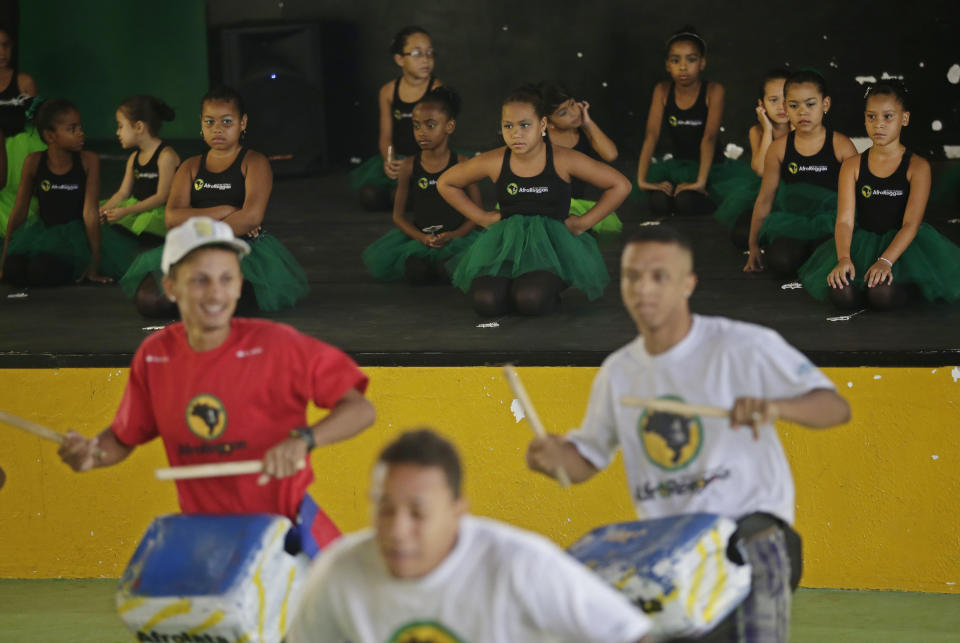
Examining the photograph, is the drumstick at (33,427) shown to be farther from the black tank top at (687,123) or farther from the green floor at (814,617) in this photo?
the black tank top at (687,123)

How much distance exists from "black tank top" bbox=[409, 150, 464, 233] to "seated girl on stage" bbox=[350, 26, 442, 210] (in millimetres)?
1008

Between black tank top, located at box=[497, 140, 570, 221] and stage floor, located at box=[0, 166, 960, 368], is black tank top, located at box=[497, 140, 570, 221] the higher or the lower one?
the higher one

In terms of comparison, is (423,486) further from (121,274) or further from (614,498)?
(121,274)

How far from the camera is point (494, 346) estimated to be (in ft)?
14.5

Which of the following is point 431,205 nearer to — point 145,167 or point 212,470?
A: point 145,167

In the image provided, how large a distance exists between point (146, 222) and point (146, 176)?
0.21 m

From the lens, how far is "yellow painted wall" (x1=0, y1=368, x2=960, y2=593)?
158 inches

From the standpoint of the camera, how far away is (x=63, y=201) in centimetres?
591

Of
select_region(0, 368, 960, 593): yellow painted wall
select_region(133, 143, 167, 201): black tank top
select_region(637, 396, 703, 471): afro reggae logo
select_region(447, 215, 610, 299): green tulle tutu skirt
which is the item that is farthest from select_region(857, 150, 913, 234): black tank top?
select_region(133, 143, 167, 201): black tank top

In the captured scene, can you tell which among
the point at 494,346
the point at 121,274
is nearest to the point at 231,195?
the point at 121,274

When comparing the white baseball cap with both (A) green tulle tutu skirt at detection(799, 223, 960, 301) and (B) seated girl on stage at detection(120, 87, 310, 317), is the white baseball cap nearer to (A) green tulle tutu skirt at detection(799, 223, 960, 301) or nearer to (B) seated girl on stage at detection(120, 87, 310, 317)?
(B) seated girl on stage at detection(120, 87, 310, 317)

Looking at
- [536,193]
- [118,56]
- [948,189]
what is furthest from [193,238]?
[118,56]

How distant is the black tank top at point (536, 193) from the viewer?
16.8 ft

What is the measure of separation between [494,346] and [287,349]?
162cm
